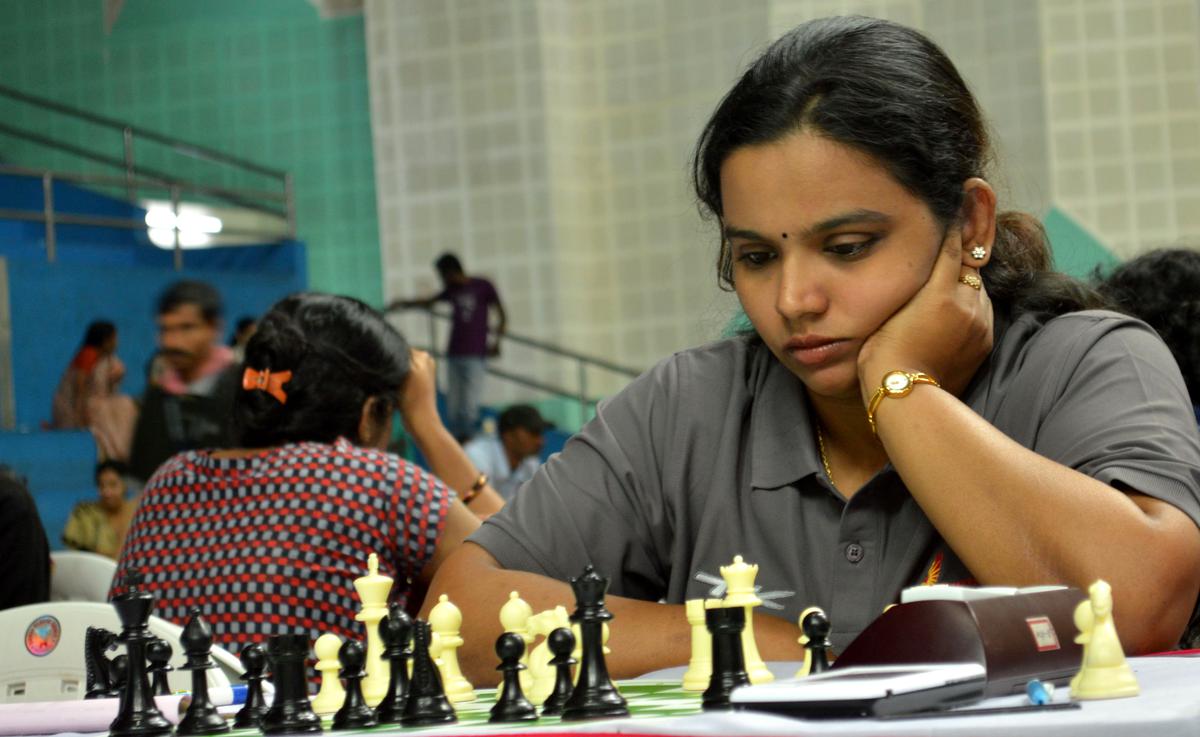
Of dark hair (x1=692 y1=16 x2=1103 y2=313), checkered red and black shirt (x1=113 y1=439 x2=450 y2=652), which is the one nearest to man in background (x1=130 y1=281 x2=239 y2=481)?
checkered red and black shirt (x1=113 y1=439 x2=450 y2=652)

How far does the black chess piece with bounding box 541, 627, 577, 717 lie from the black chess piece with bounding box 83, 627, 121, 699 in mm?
485

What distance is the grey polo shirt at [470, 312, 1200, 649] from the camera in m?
1.54

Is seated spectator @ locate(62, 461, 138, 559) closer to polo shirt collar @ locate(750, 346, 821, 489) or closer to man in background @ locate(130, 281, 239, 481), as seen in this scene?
man in background @ locate(130, 281, 239, 481)

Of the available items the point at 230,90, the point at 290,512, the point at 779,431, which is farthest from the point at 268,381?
the point at 230,90

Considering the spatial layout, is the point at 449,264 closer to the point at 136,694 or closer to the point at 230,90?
the point at 230,90

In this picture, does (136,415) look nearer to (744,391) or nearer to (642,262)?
(642,262)

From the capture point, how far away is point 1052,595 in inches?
42.3

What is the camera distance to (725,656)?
1033 mm

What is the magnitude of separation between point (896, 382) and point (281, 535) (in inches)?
42.9

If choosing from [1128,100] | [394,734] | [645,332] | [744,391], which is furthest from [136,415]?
[394,734]

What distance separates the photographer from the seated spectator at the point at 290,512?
89.5 inches

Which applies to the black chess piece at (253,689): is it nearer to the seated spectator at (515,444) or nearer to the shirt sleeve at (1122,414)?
the shirt sleeve at (1122,414)

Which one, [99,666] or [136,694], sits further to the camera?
[99,666]

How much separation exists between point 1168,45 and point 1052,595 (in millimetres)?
7635
